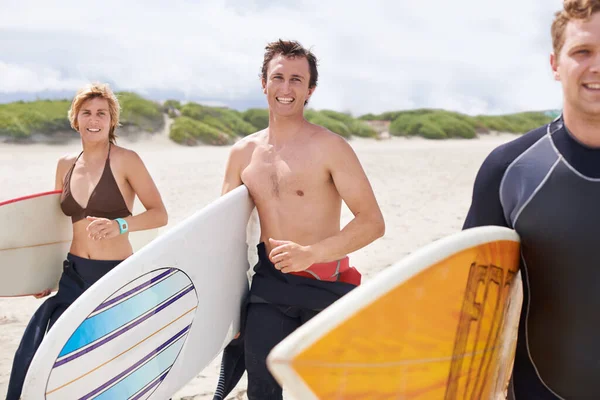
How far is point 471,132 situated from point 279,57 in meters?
37.9

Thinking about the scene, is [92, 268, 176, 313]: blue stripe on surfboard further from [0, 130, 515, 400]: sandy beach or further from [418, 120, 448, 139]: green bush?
[418, 120, 448, 139]: green bush

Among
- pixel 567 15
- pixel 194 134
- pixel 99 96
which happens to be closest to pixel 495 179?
pixel 567 15

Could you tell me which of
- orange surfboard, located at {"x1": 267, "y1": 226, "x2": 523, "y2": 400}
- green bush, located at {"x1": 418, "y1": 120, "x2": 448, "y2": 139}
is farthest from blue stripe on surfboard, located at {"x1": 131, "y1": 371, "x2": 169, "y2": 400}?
green bush, located at {"x1": 418, "y1": 120, "x2": 448, "y2": 139}

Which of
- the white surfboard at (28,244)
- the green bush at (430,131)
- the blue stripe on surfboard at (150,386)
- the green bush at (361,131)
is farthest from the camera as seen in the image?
the green bush at (430,131)

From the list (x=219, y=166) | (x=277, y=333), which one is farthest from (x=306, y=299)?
(x=219, y=166)

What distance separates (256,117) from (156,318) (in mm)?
29186

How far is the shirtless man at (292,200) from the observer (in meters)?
2.66

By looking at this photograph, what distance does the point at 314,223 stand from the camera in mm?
2750

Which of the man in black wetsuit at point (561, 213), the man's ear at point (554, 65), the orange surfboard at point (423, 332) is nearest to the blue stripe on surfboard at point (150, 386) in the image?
the orange surfboard at point (423, 332)

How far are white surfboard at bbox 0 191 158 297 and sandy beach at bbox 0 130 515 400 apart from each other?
59 centimetres

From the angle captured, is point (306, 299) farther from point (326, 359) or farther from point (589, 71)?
point (589, 71)

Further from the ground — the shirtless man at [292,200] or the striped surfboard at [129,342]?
the shirtless man at [292,200]

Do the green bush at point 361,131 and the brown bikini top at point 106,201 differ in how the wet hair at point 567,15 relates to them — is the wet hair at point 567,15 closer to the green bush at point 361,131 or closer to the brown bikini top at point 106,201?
the brown bikini top at point 106,201

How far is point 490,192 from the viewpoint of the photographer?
1740mm
